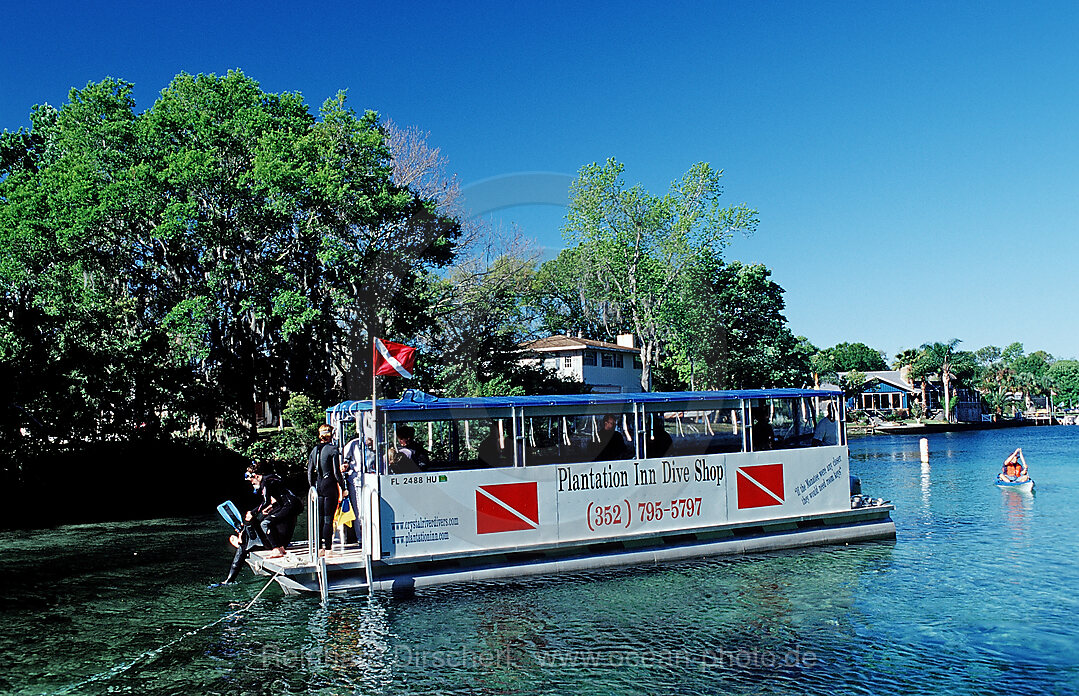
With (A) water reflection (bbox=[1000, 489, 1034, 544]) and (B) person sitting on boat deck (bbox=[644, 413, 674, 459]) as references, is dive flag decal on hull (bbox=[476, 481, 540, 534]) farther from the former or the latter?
(A) water reflection (bbox=[1000, 489, 1034, 544])

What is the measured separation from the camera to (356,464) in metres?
15.5

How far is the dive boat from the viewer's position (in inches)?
583

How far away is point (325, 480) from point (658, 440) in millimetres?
6304

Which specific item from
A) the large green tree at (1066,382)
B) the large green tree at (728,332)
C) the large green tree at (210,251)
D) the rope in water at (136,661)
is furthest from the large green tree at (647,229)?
the large green tree at (1066,382)

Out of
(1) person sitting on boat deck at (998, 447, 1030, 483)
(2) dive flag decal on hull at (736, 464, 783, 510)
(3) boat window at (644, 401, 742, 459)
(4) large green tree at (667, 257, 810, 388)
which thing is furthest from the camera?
(4) large green tree at (667, 257, 810, 388)

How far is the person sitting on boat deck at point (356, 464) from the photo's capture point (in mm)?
15117

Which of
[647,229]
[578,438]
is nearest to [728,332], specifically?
[647,229]

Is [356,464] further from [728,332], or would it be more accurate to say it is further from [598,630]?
[728,332]

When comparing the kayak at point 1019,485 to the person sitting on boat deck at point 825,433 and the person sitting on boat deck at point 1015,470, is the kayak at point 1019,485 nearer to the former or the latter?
the person sitting on boat deck at point 1015,470

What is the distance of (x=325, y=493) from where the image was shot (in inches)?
596

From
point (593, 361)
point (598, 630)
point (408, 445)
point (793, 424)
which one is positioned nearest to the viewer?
point (598, 630)

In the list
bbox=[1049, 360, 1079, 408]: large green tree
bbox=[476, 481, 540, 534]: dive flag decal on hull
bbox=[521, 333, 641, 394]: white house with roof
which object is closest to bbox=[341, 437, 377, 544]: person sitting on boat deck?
bbox=[476, 481, 540, 534]: dive flag decal on hull

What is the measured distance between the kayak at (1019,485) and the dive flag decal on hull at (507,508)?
24717 mm

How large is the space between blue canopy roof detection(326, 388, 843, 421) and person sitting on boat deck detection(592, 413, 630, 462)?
36cm
